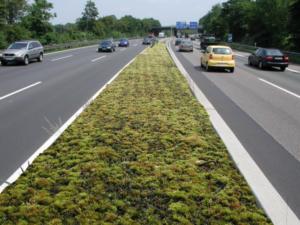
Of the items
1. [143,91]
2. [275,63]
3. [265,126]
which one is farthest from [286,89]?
[275,63]

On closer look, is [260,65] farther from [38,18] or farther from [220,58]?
[38,18]

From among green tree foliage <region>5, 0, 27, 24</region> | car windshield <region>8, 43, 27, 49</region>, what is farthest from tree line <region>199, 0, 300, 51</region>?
green tree foliage <region>5, 0, 27, 24</region>

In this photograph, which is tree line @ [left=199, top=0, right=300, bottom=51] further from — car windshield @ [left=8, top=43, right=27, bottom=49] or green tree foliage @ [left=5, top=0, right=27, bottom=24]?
green tree foliage @ [left=5, top=0, right=27, bottom=24]

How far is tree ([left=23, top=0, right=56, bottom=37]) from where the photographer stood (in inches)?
2516

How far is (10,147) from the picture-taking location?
24.7 feet

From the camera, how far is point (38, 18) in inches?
2549

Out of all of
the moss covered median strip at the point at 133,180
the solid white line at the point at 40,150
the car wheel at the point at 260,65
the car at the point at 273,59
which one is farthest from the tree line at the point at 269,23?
the moss covered median strip at the point at 133,180

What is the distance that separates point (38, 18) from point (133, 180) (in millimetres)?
63956

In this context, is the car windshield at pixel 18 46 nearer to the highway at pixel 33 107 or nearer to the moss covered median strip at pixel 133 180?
the highway at pixel 33 107

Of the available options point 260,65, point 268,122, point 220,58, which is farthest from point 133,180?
point 260,65

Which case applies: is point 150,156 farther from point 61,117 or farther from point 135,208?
point 61,117

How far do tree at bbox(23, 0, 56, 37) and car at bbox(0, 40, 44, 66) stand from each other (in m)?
35.6

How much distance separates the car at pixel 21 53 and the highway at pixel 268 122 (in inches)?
575

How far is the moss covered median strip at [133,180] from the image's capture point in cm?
470
